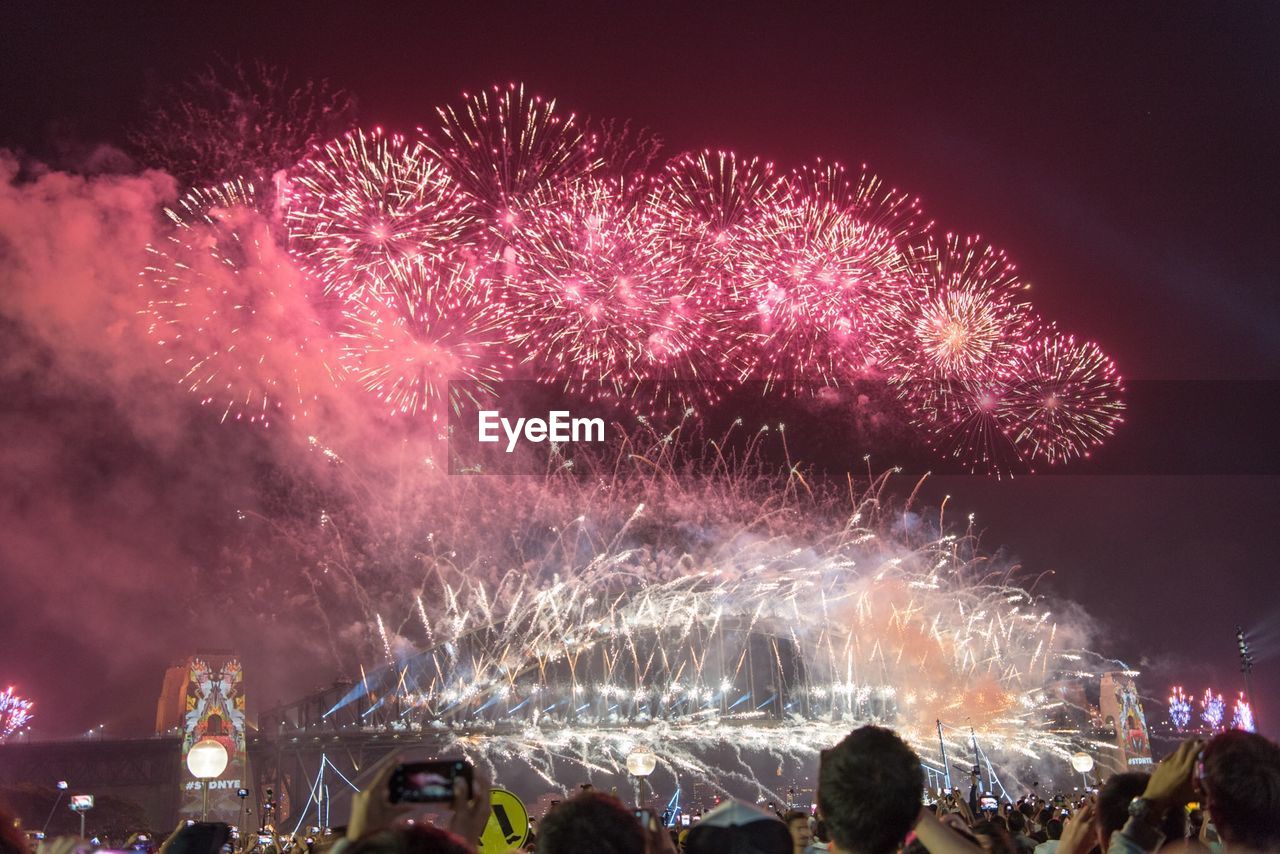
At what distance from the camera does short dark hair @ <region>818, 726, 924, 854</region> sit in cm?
357

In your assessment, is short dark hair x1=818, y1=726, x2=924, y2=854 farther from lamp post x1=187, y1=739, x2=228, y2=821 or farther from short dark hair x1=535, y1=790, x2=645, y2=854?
lamp post x1=187, y1=739, x2=228, y2=821

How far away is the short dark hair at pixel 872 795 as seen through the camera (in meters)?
3.57

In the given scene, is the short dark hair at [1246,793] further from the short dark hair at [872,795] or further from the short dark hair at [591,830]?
the short dark hair at [591,830]

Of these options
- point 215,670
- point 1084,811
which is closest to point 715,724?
point 215,670

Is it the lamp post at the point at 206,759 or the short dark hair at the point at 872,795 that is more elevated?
the short dark hair at the point at 872,795

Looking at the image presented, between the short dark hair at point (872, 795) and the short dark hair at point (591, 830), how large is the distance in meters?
0.70

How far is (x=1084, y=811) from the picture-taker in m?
4.41

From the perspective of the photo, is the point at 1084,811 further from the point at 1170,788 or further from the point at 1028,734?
the point at 1028,734

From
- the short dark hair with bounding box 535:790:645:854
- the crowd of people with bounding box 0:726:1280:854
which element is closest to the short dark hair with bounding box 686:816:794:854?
the crowd of people with bounding box 0:726:1280:854

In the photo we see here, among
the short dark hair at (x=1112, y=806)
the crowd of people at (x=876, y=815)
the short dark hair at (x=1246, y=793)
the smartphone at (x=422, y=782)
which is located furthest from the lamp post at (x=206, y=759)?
the short dark hair at (x=1246, y=793)

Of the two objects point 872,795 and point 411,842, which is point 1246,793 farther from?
point 411,842

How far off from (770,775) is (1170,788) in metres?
69.8

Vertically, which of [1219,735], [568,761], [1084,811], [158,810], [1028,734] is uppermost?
[1219,735]

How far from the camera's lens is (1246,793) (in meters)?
3.78
